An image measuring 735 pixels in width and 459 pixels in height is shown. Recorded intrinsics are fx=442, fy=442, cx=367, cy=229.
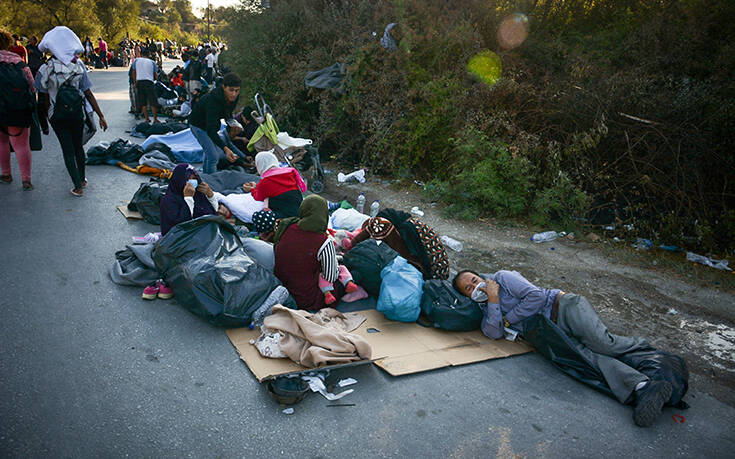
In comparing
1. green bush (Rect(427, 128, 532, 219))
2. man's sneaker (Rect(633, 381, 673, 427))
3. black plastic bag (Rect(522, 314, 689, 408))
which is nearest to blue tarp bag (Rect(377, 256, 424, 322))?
black plastic bag (Rect(522, 314, 689, 408))

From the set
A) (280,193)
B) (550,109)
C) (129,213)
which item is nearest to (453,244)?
(280,193)

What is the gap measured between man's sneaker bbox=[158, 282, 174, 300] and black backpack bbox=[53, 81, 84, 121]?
319 cm

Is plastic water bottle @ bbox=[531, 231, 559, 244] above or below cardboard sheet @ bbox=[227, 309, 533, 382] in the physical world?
above

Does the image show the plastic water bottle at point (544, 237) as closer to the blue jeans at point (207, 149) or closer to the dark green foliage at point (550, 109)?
the dark green foliage at point (550, 109)

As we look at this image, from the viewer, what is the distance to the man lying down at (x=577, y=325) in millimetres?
3068

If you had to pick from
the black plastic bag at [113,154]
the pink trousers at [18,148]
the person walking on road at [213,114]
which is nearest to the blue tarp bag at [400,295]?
the person walking on road at [213,114]

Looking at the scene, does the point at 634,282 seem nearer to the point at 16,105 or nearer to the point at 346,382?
the point at 346,382

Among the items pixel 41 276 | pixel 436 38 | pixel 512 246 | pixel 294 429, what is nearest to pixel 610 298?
pixel 512 246

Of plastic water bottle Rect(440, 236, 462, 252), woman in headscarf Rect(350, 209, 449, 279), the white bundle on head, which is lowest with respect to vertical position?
plastic water bottle Rect(440, 236, 462, 252)

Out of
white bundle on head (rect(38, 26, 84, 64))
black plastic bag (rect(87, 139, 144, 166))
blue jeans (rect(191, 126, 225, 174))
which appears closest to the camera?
white bundle on head (rect(38, 26, 84, 64))

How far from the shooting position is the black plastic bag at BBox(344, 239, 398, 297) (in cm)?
425

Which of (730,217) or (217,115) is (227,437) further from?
(730,217)

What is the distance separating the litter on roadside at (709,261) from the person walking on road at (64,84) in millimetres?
8112

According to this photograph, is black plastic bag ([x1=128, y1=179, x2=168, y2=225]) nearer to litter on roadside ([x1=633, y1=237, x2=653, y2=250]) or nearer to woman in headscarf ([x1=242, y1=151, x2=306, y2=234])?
woman in headscarf ([x1=242, y1=151, x2=306, y2=234])
